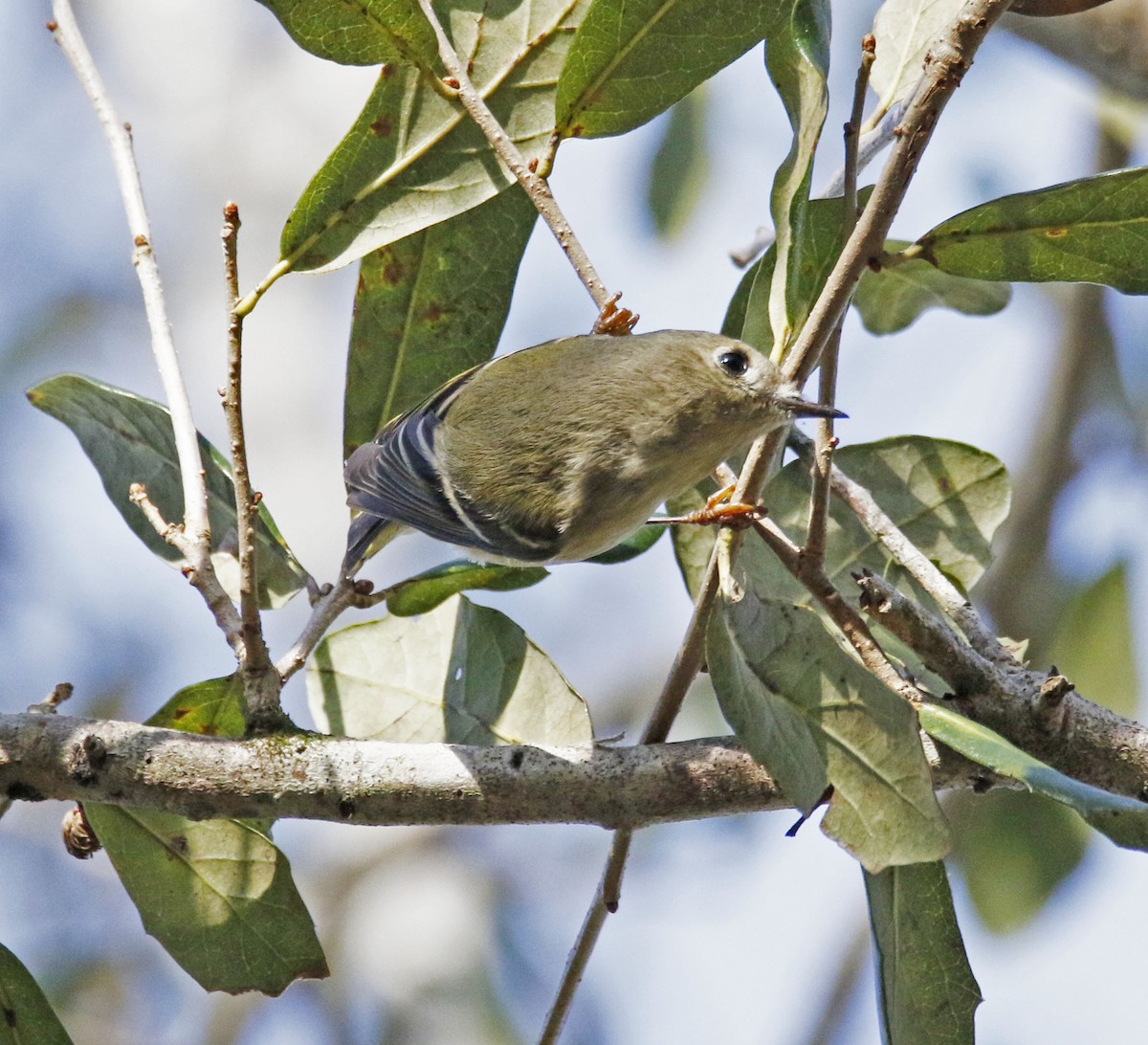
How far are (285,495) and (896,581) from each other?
3200 mm

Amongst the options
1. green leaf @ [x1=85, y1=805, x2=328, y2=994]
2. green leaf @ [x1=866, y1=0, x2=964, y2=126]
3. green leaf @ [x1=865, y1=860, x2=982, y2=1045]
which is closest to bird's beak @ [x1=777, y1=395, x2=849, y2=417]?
green leaf @ [x1=866, y1=0, x2=964, y2=126]

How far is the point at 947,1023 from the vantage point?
103 cm

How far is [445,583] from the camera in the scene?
4.40 feet

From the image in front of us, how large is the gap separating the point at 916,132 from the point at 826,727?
444 millimetres

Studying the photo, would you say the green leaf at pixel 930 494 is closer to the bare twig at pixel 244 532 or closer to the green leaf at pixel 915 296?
the green leaf at pixel 915 296

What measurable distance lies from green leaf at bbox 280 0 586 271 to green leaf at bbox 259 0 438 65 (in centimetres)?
2

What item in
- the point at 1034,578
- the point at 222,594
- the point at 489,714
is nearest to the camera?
the point at 222,594

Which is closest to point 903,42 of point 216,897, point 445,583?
point 445,583

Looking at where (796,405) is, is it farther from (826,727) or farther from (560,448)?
(560,448)

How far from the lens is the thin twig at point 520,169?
1146mm

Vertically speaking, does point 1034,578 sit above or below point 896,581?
above

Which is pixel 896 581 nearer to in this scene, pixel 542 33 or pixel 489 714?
pixel 489 714

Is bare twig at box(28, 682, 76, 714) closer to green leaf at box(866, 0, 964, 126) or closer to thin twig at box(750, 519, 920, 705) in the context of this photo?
thin twig at box(750, 519, 920, 705)

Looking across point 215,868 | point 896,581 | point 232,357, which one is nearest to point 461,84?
point 232,357
